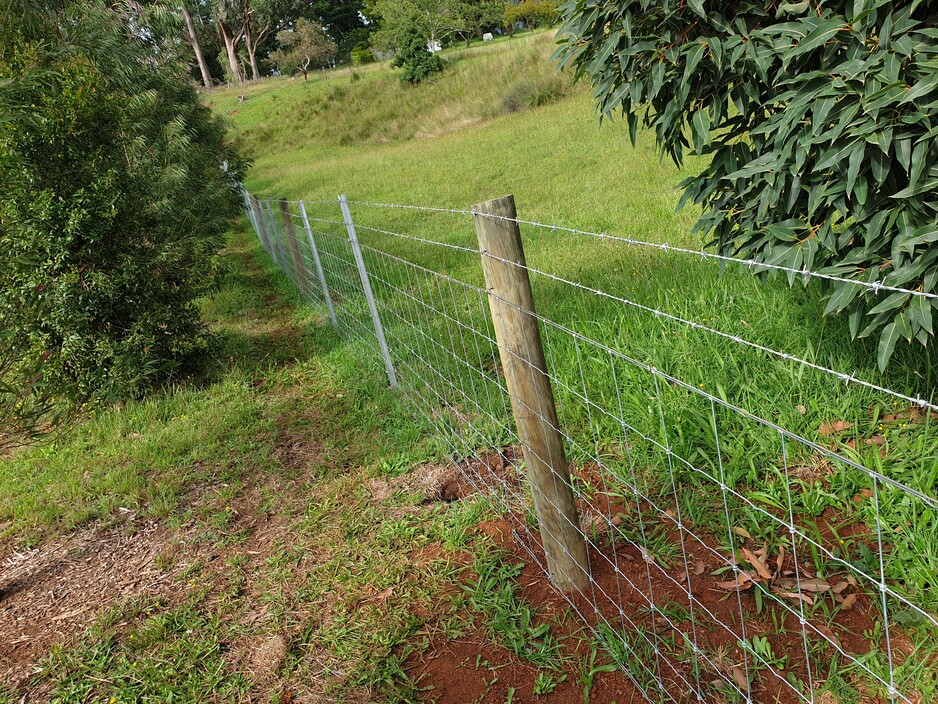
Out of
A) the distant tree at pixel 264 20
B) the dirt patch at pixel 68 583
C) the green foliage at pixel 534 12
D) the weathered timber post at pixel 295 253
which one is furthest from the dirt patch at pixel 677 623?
the distant tree at pixel 264 20

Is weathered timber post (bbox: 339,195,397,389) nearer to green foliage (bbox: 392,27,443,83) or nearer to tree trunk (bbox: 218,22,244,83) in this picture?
green foliage (bbox: 392,27,443,83)

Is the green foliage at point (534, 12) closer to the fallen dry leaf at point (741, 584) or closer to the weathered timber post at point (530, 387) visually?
the weathered timber post at point (530, 387)

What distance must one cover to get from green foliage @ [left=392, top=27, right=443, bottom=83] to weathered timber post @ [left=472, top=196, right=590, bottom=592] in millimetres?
30101

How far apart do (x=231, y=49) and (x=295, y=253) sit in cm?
4866

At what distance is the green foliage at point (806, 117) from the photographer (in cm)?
196

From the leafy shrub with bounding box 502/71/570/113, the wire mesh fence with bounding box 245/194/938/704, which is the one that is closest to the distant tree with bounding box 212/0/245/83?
the leafy shrub with bounding box 502/71/570/113

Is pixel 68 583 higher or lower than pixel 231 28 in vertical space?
lower

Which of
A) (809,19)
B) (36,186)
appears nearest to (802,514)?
(809,19)

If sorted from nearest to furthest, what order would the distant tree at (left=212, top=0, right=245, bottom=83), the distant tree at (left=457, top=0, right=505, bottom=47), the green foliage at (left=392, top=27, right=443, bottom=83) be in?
1. the green foliage at (left=392, top=27, right=443, bottom=83)
2. the distant tree at (left=457, top=0, right=505, bottom=47)
3. the distant tree at (left=212, top=0, right=245, bottom=83)

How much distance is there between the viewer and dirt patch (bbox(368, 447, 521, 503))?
3.26 metres

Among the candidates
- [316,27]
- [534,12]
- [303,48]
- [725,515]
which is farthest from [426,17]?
[725,515]

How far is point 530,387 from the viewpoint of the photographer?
7.49 ft

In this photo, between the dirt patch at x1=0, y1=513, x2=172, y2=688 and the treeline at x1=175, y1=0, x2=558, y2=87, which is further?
the treeline at x1=175, y1=0, x2=558, y2=87

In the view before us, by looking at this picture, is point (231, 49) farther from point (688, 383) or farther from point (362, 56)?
point (688, 383)
